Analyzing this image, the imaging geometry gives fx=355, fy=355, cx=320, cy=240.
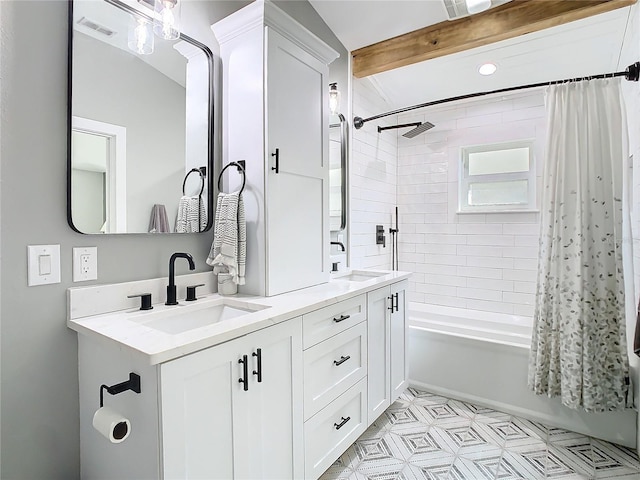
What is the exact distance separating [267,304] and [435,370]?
1.70 metres

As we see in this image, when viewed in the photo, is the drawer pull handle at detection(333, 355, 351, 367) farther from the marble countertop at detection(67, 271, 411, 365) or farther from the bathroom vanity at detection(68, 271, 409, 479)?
the marble countertop at detection(67, 271, 411, 365)

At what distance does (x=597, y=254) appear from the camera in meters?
2.04

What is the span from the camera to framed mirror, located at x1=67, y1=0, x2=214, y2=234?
1297 millimetres

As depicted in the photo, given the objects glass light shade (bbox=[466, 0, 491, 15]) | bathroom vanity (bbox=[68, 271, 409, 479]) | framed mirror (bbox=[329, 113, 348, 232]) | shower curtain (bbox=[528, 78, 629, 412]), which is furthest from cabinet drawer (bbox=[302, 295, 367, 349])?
glass light shade (bbox=[466, 0, 491, 15])

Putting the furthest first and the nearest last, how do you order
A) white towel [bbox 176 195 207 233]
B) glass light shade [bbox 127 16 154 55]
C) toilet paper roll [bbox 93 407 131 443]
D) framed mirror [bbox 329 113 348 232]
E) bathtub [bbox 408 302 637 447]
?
framed mirror [bbox 329 113 348 232]
bathtub [bbox 408 302 637 447]
white towel [bbox 176 195 207 233]
glass light shade [bbox 127 16 154 55]
toilet paper roll [bbox 93 407 131 443]

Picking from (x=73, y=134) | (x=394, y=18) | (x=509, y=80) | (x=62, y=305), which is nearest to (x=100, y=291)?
(x=62, y=305)

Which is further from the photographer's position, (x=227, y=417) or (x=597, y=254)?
(x=597, y=254)

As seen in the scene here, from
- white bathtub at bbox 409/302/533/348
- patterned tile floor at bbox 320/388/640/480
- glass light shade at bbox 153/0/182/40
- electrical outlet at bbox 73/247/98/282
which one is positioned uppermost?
glass light shade at bbox 153/0/182/40

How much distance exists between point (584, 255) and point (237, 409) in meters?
2.05

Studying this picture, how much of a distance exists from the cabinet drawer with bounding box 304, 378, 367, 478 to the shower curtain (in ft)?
3.82

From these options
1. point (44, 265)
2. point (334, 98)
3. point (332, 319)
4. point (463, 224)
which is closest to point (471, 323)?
point (463, 224)

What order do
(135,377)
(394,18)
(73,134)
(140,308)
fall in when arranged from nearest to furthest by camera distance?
(135,377) < (73,134) < (140,308) < (394,18)

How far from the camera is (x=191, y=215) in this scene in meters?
1.65

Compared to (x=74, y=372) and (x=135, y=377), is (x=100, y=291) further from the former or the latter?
(x=135, y=377)
